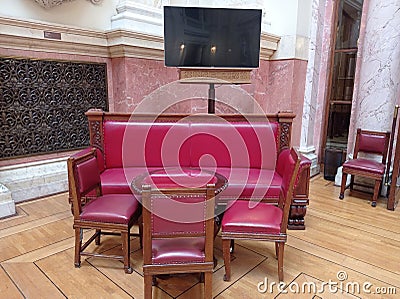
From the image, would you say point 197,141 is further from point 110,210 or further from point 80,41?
point 80,41

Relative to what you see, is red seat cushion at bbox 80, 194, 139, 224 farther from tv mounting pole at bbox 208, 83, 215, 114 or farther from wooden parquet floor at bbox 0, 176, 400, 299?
tv mounting pole at bbox 208, 83, 215, 114

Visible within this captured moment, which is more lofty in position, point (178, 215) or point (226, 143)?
point (226, 143)

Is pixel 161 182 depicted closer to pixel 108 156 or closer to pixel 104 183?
pixel 104 183

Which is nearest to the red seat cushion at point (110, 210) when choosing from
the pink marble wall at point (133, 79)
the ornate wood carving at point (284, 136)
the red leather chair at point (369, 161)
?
the ornate wood carving at point (284, 136)

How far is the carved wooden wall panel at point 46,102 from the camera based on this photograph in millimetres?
3254

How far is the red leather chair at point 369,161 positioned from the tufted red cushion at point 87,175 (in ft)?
9.35

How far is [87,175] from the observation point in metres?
2.35

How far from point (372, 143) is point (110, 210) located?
10.6 feet

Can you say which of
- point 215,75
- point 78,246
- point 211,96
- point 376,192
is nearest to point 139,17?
point 215,75

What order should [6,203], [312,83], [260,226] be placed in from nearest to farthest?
[260,226]
[6,203]
[312,83]

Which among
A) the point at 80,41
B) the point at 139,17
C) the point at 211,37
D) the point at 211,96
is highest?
the point at 139,17

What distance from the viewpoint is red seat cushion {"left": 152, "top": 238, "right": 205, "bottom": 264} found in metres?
1.66

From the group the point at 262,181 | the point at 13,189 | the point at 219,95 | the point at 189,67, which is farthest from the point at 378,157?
the point at 13,189

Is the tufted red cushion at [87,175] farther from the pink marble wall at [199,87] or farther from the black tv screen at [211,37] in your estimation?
the black tv screen at [211,37]
